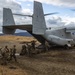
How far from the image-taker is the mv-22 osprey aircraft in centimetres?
3334

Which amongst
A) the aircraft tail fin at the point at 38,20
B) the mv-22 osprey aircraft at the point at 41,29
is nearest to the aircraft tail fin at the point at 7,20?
the mv-22 osprey aircraft at the point at 41,29

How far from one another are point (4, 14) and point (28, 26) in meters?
5.50

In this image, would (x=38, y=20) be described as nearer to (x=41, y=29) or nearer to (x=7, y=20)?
(x=41, y=29)

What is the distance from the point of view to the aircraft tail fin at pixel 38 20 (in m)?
33.1

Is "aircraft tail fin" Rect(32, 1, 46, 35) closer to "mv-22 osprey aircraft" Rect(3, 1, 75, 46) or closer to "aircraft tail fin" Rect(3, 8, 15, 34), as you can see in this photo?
"mv-22 osprey aircraft" Rect(3, 1, 75, 46)

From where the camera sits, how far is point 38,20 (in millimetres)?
33844

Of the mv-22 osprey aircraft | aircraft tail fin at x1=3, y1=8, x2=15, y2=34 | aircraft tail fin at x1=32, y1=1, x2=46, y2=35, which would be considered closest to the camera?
aircraft tail fin at x1=32, y1=1, x2=46, y2=35

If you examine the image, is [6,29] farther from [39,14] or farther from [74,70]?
[74,70]

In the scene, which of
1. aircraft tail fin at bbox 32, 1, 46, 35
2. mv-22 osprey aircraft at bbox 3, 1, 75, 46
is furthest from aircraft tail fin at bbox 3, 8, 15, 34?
aircraft tail fin at bbox 32, 1, 46, 35

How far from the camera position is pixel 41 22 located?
114 feet

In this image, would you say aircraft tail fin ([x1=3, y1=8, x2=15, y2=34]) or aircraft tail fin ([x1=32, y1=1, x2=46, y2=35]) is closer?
aircraft tail fin ([x1=32, y1=1, x2=46, y2=35])

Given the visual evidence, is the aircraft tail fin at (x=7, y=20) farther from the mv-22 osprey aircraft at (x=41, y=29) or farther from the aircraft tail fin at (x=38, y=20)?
the aircraft tail fin at (x=38, y=20)

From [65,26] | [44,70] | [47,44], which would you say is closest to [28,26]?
[47,44]

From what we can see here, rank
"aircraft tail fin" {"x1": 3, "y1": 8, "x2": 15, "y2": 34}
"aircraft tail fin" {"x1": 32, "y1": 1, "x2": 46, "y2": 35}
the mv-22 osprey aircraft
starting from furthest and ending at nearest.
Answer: "aircraft tail fin" {"x1": 3, "y1": 8, "x2": 15, "y2": 34}, the mv-22 osprey aircraft, "aircraft tail fin" {"x1": 32, "y1": 1, "x2": 46, "y2": 35}
